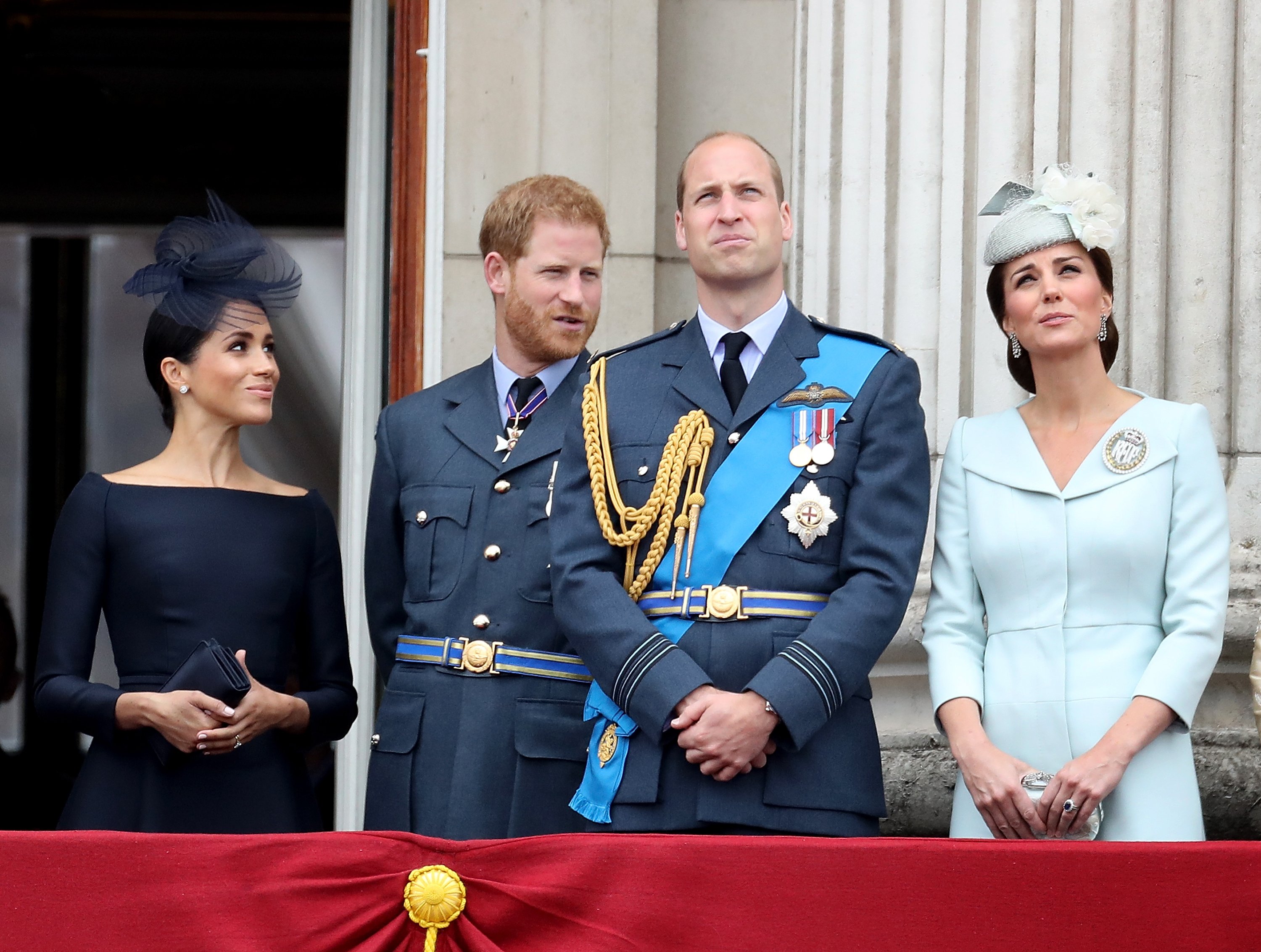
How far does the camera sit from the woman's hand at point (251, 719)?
3.04 m

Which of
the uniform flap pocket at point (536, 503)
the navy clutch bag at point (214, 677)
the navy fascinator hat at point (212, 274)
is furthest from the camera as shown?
the navy fascinator hat at point (212, 274)

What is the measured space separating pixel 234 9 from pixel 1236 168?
4.74m

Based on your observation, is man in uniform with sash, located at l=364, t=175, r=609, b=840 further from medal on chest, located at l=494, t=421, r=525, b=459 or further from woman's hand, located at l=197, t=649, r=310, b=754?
woman's hand, located at l=197, t=649, r=310, b=754

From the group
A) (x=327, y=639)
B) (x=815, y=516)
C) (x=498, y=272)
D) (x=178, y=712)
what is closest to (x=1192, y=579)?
(x=815, y=516)

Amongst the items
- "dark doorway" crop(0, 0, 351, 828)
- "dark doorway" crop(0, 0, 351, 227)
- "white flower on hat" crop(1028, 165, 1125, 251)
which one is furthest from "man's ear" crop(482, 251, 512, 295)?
"dark doorway" crop(0, 0, 351, 227)

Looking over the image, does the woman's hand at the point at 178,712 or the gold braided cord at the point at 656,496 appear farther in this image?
the woman's hand at the point at 178,712

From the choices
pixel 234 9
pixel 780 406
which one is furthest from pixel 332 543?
pixel 234 9

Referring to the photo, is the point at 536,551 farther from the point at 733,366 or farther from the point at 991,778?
the point at 991,778

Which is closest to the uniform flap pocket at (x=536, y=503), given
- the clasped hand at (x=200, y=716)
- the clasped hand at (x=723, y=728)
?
the clasped hand at (x=200, y=716)

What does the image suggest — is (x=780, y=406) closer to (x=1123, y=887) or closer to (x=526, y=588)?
(x=526, y=588)

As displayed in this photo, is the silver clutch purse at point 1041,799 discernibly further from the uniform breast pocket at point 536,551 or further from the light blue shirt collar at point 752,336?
the uniform breast pocket at point 536,551

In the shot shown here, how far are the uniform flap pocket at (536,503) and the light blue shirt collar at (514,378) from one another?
188 millimetres

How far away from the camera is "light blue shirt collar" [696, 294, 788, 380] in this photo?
293 cm

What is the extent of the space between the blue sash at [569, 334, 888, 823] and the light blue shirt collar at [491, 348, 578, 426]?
0.66 meters
